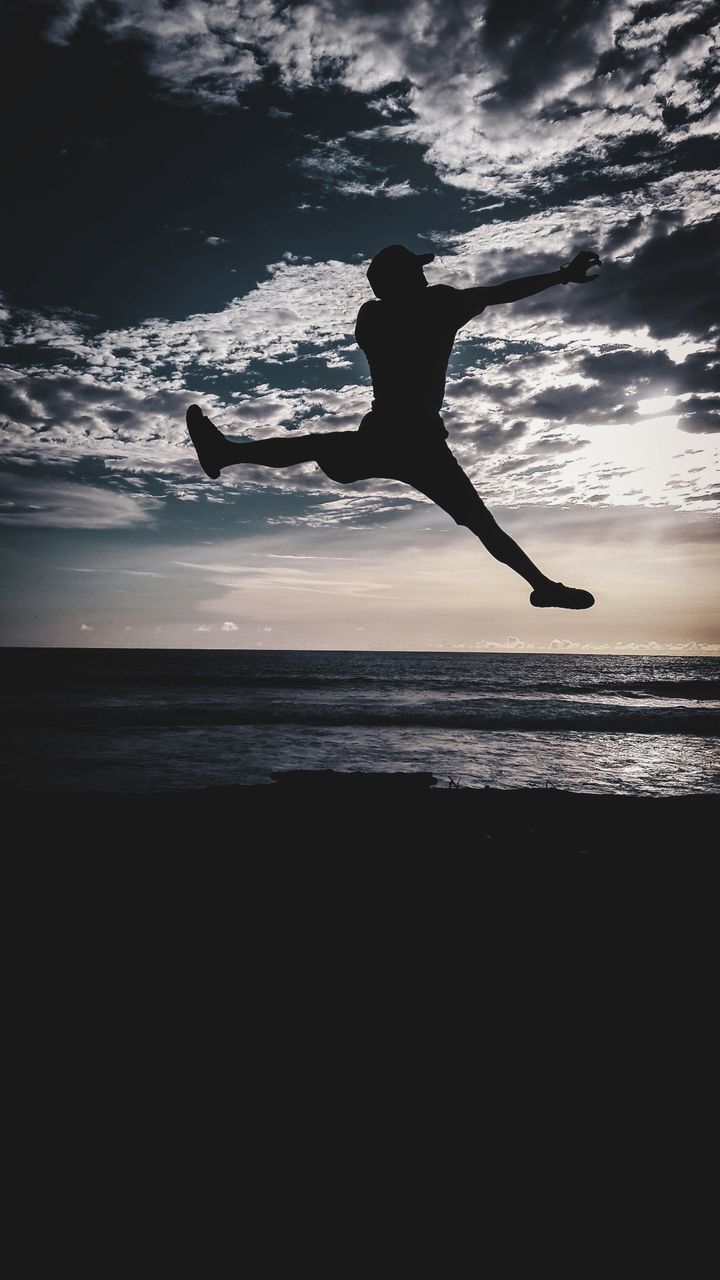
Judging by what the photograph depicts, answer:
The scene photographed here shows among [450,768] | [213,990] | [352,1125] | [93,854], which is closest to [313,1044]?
[352,1125]

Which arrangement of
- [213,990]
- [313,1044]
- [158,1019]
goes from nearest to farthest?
[313,1044] < [158,1019] < [213,990]

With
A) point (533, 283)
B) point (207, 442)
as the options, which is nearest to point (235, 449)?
point (207, 442)

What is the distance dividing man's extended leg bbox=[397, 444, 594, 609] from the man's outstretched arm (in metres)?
0.69

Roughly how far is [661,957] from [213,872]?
288 cm

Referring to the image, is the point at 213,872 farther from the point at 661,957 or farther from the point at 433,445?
the point at 433,445

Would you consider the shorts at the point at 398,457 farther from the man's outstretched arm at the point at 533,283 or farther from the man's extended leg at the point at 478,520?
the man's outstretched arm at the point at 533,283

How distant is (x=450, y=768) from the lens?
40.9 ft

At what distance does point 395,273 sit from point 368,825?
400cm

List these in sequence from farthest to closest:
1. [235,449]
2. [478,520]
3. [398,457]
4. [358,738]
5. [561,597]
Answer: [358,738]
[561,597]
[478,520]
[235,449]
[398,457]

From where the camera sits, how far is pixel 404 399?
8.99 ft

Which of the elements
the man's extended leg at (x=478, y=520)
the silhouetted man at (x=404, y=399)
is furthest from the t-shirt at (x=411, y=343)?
the man's extended leg at (x=478, y=520)

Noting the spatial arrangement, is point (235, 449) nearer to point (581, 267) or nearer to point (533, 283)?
point (533, 283)

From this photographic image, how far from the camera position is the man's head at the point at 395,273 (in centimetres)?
266

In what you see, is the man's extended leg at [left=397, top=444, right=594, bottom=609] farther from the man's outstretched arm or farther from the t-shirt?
the man's outstretched arm
